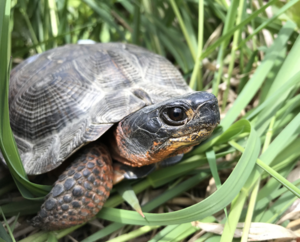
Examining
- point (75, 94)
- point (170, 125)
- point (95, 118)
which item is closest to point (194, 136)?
point (170, 125)

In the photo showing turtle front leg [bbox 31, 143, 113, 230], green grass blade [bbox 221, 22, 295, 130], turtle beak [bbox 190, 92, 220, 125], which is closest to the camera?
turtle beak [bbox 190, 92, 220, 125]

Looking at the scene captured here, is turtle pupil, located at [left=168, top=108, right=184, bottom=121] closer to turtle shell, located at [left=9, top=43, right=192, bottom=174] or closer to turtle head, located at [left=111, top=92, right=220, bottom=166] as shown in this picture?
turtle head, located at [left=111, top=92, right=220, bottom=166]

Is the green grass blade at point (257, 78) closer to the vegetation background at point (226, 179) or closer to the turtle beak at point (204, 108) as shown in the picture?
the vegetation background at point (226, 179)

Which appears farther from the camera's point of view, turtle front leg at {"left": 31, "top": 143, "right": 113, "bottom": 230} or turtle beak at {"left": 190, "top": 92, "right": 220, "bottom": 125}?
turtle front leg at {"left": 31, "top": 143, "right": 113, "bottom": 230}

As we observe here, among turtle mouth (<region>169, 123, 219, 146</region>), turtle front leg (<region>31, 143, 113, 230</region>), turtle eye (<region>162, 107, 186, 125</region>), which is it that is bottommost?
turtle front leg (<region>31, 143, 113, 230</region>)

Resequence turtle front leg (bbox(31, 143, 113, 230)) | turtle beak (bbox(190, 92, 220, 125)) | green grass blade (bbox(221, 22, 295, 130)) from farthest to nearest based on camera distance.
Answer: green grass blade (bbox(221, 22, 295, 130)) < turtle front leg (bbox(31, 143, 113, 230)) < turtle beak (bbox(190, 92, 220, 125))

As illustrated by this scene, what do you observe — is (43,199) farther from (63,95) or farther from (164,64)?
(164,64)

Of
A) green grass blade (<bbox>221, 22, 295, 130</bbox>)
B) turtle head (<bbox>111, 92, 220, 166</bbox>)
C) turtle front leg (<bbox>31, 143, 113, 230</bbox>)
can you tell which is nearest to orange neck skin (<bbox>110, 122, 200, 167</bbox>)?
turtle head (<bbox>111, 92, 220, 166</bbox>)

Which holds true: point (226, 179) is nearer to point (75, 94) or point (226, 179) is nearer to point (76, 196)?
point (76, 196)
